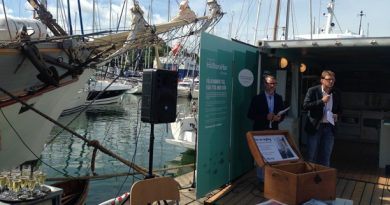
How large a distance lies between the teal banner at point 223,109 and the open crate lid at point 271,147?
71cm

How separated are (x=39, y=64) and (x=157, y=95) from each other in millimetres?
4046

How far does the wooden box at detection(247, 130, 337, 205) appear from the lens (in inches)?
163

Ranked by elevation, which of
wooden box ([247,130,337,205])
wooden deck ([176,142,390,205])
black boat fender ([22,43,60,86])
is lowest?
wooden deck ([176,142,390,205])

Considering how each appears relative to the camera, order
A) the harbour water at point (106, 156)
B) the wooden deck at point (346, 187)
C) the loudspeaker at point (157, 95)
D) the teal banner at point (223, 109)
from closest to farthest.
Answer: the loudspeaker at point (157, 95), the teal banner at point (223, 109), the wooden deck at point (346, 187), the harbour water at point (106, 156)

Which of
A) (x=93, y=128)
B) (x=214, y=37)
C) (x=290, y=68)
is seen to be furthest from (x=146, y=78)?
(x=93, y=128)

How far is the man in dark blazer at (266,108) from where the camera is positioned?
18.9 feet

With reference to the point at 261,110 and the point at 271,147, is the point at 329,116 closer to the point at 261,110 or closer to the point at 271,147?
the point at 261,110

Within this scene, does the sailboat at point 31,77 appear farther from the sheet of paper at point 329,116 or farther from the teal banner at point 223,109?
the sheet of paper at point 329,116

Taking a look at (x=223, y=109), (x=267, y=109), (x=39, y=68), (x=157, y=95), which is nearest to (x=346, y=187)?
(x=267, y=109)

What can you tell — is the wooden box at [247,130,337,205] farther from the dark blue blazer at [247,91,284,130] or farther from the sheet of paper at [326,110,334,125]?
the sheet of paper at [326,110,334,125]

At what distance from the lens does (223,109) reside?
5.88 m

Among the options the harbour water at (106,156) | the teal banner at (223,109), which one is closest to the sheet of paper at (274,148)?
the teal banner at (223,109)

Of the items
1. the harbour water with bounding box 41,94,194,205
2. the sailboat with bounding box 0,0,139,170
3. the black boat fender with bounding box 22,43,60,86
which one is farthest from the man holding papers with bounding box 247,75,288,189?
the black boat fender with bounding box 22,43,60,86

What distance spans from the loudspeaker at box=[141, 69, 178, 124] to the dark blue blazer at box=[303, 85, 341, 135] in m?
1.87
